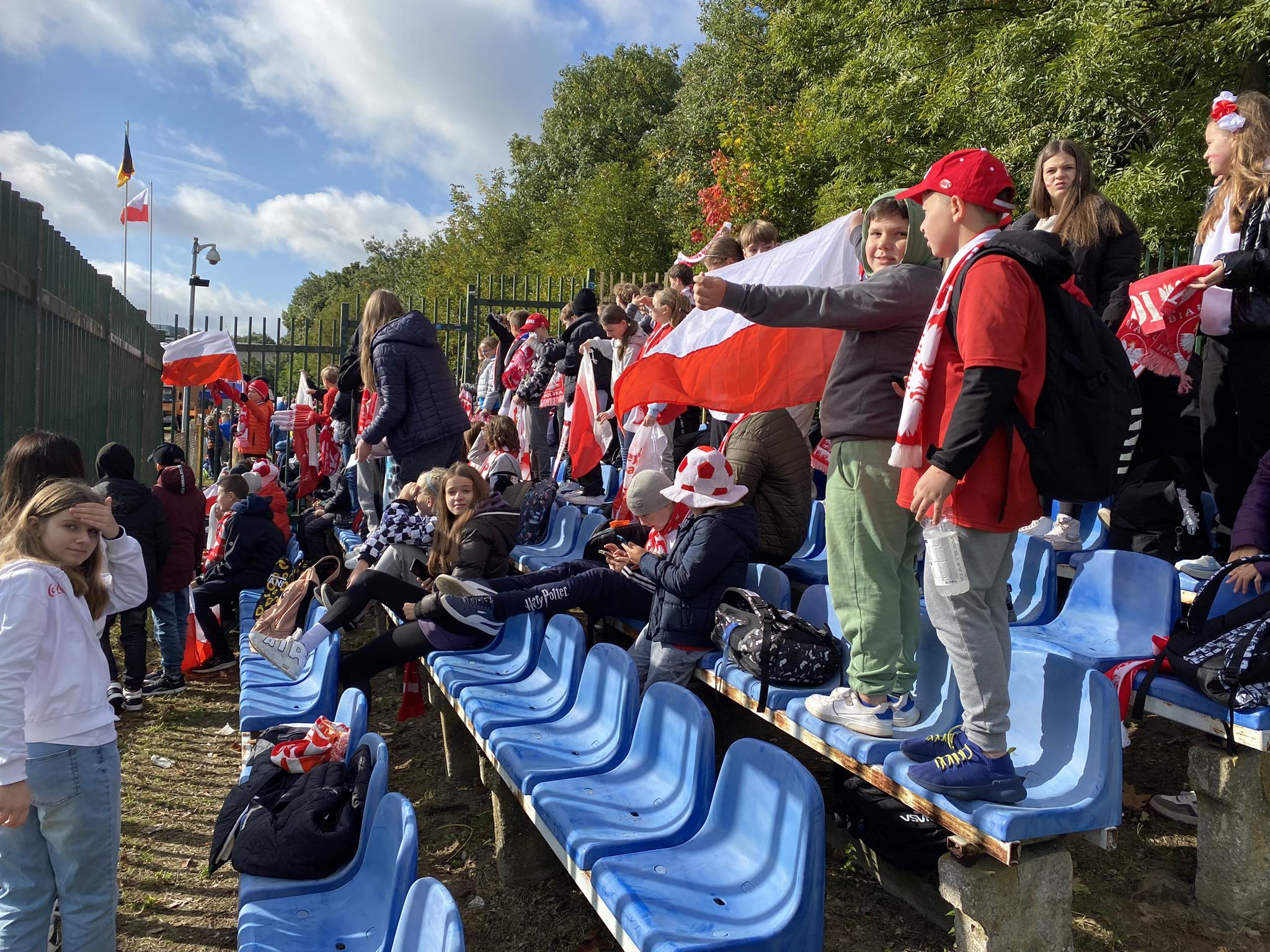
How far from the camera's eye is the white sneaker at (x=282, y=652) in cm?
517

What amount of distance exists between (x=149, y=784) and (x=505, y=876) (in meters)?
2.50

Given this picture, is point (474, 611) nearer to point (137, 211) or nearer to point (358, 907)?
point (358, 907)

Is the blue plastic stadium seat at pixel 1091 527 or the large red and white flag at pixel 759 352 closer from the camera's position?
the large red and white flag at pixel 759 352

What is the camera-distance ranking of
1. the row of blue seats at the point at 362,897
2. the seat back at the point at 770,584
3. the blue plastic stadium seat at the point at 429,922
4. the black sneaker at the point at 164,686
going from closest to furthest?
the blue plastic stadium seat at the point at 429,922
the row of blue seats at the point at 362,897
the seat back at the point at 770,584
the black sneaker at the point at 164,686

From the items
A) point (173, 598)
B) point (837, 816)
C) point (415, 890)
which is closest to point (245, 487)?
point (173, 598)

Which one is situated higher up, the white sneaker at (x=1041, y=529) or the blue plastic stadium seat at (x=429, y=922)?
the white sneaker at (x=1041, y=529)

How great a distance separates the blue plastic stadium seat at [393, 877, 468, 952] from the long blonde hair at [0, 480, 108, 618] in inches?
62.7

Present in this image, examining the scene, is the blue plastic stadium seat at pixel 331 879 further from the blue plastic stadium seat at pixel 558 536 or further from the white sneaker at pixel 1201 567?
the blue plastic stadium seat at pixel 558 536

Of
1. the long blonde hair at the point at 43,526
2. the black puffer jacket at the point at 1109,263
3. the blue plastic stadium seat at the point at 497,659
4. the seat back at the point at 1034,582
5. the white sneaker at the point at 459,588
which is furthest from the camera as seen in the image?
the white sneaker at the point at 459,588

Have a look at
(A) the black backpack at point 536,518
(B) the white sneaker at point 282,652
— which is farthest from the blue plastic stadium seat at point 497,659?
(A) the black backpack at point 536,518

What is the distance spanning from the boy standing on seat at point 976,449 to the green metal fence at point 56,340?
469cm

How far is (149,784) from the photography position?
5176mm

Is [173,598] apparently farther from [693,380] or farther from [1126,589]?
[1126,589]

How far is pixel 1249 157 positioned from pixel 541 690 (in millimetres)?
3728
